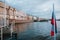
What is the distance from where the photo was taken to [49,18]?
292 cm

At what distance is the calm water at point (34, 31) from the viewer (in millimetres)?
2924

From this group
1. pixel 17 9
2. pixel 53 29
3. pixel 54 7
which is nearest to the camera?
pixel 53 29

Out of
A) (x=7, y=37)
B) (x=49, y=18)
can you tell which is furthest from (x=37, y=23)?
(x=7, y=37)

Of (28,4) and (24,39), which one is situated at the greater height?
(28,4)

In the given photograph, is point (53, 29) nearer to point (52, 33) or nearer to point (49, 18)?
point (52, 33)

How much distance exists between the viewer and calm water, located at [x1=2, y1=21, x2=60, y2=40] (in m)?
2.92

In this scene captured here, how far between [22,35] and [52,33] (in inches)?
28.5

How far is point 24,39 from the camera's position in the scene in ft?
10.1

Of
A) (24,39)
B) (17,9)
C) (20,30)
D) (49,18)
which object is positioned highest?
(17,9)

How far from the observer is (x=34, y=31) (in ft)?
9.86

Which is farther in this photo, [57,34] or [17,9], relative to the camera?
[17,9]

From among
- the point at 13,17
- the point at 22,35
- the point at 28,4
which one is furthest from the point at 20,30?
the point at 28,4

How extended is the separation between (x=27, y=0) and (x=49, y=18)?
691mm

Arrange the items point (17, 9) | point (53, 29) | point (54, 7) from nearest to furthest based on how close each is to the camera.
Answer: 1. point (53, 29)
2. point (54, 7)
3. point (17, 9)
